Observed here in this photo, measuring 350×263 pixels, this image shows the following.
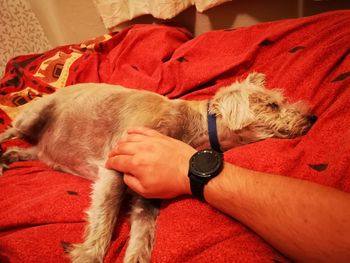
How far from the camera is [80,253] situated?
1.15 meters

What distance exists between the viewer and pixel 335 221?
29.8 inches

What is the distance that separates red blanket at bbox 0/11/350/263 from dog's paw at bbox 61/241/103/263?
0.03 metres

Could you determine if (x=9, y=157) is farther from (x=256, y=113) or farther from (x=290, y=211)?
(x=290, y=211)

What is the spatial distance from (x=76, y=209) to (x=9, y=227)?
0.27 metres

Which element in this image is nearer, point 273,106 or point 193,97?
point 273,106

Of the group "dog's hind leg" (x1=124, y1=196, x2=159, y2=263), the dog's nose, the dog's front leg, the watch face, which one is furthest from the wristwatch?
the dog's nose

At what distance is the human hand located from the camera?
1097 millimetres

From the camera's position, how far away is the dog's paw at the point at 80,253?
3.65 feet

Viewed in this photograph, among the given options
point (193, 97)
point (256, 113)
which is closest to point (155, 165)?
point (256, 113)

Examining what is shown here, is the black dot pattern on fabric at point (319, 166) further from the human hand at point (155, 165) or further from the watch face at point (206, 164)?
the human hand at point (155, 165)

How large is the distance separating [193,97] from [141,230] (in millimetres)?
1069

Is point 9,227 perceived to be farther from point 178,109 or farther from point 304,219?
point 304,219

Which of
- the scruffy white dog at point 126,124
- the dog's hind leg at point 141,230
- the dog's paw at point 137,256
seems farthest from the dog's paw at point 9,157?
the dog's paw at point 137,256

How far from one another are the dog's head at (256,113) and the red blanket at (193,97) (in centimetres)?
12
